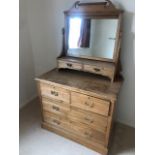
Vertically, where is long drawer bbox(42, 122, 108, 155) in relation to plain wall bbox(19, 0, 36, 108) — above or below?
below

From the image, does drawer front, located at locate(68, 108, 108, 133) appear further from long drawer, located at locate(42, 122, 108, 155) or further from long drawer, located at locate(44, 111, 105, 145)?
long drawer, located at locate(42, 122, 108, 155)

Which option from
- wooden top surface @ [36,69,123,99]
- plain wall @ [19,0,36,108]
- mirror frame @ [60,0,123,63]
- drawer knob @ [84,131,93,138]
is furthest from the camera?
plain wall @ [19,0,36,108]

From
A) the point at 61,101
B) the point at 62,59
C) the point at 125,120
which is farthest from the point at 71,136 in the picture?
the point at 62,59

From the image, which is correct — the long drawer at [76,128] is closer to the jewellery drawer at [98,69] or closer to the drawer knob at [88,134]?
the drawer knob at [88,134]

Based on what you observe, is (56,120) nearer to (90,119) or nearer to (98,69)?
(90,119)

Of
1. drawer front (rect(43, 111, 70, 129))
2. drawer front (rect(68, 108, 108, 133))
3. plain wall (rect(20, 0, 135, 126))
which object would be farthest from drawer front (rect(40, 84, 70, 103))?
plain wall (rect(20, 0, 135, 126))

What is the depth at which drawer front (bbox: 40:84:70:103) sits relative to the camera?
1667 millimetres

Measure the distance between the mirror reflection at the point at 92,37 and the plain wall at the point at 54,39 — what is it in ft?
0.58

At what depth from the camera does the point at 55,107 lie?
1.82 meters

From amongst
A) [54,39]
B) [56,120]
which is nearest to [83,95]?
[56,120]

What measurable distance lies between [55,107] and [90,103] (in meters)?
0.48

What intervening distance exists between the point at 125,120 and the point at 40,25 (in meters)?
1.80
